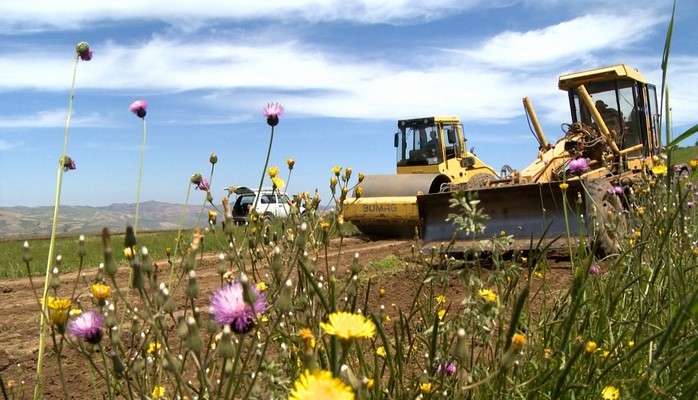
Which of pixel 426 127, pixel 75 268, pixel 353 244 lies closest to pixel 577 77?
pixel 426 127

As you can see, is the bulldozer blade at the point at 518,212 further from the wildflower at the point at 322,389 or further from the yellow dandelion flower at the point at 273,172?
the wildflower at the point at 322,389

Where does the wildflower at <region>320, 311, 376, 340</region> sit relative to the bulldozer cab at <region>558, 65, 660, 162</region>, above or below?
below

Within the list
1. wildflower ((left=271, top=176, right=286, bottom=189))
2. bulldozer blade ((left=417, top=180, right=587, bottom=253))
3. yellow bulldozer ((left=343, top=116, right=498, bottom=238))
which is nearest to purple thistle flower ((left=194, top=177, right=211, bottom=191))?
wildflower ((left=271, top=176, right=286, bottom=189))

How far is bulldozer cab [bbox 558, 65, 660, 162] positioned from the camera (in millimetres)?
10820

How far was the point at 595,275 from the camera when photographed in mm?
2273

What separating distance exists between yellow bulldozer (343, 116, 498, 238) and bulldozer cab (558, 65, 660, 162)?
6.96ft

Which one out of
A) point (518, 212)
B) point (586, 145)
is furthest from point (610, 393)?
point (586, 145)

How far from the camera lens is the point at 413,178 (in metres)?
12.8

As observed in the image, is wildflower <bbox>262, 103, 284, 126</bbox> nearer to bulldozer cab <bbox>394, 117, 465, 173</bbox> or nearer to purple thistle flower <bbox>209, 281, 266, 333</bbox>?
purple thistle flower <bbox>209, 281, 266, 333</bbox>

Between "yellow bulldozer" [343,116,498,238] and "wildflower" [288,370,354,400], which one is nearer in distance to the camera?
"wildflower" [288,370,354,400]

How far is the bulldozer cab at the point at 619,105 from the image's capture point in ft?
35.5

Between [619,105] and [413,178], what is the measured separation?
4042mm

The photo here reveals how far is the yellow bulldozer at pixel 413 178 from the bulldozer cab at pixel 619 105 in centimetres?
212

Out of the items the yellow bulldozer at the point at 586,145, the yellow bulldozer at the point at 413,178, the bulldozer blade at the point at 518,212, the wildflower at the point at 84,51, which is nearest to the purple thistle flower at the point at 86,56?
the wildflower at the point at 84,51
